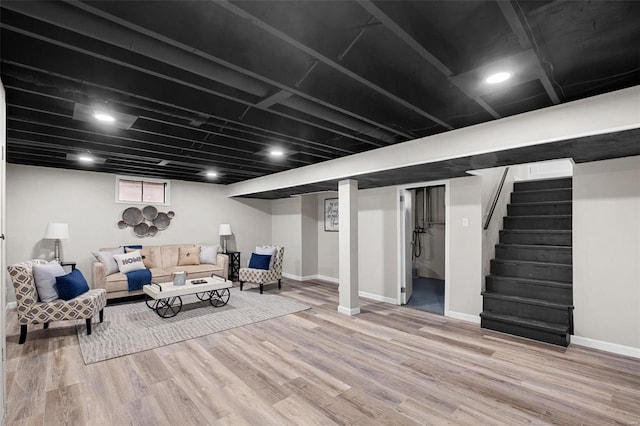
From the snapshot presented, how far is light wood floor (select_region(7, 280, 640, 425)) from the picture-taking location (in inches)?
87.7

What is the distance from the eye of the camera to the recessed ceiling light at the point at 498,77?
208 cm

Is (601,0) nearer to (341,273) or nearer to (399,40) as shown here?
(399,40)

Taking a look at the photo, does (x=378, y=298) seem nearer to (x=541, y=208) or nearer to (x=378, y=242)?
(x=378, y=242)

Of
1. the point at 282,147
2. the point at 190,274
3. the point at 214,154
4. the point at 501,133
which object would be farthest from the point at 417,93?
the point at 190,274

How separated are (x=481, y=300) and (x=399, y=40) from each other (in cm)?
375

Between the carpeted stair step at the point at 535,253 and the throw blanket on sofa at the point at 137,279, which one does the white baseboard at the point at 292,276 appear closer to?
the throw blanket on sofa at the point at 137,279

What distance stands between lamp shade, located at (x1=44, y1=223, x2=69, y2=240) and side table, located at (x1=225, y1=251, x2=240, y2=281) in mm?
3025

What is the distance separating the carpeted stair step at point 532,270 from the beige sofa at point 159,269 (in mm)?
4982

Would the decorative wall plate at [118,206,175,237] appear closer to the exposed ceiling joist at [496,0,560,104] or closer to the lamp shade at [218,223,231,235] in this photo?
the lamp shade at [218,223,231,235]

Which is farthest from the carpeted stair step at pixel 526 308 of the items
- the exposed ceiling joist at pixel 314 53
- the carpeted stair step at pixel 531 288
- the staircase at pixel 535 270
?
the exposed ceiling joist at pixel 314 53

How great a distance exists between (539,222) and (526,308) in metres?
1.58

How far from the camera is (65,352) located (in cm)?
326

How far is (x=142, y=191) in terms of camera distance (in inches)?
255

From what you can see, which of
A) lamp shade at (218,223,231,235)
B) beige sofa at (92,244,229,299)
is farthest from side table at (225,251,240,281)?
beige sofa at (92,244,229,299)
